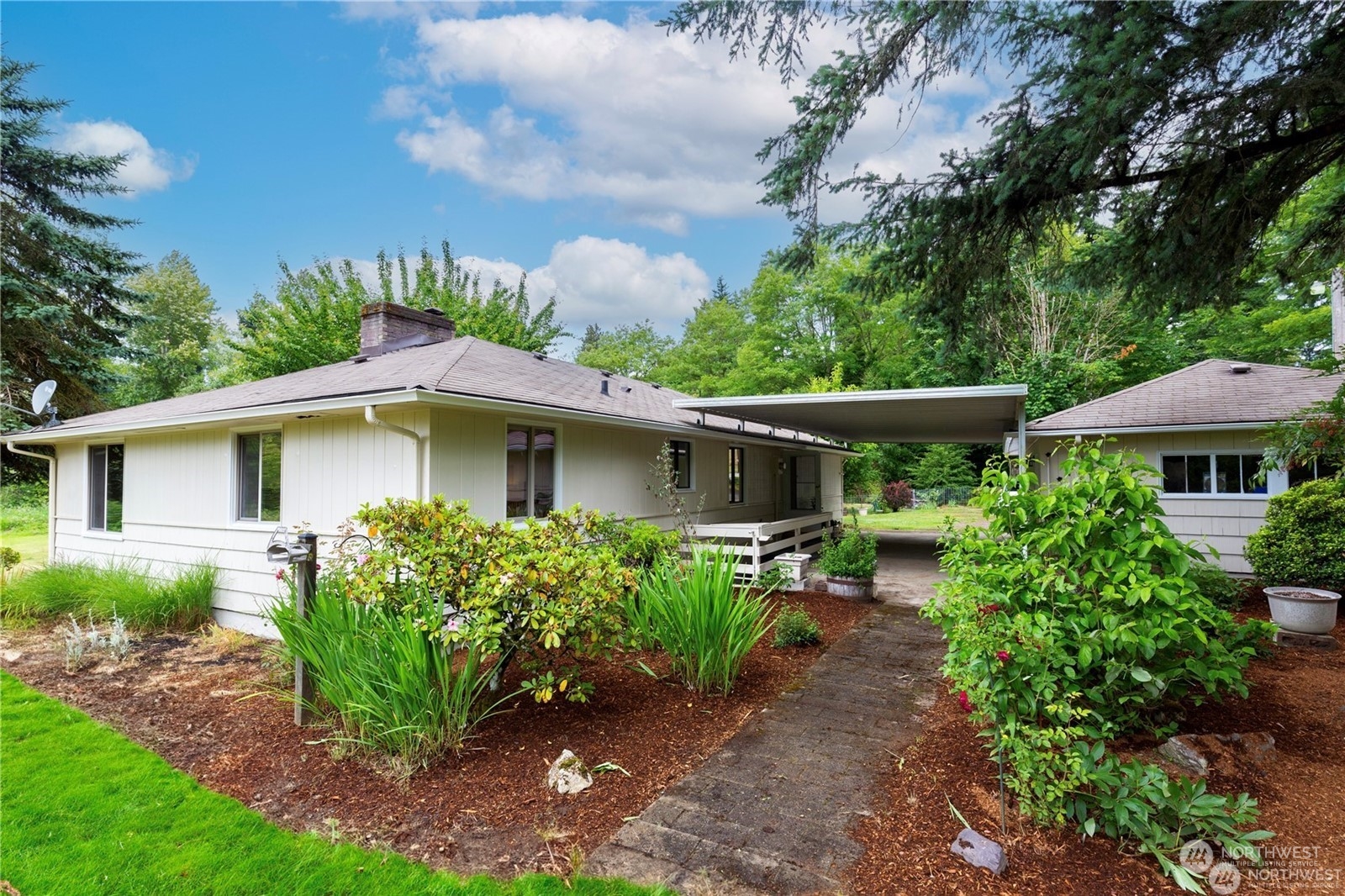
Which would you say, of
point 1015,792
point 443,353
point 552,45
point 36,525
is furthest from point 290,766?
point 36,525

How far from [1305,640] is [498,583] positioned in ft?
25.5

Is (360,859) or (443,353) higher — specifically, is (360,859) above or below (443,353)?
below

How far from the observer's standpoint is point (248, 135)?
12117 millimetres

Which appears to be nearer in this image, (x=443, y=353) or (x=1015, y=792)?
(x=1015, y=792)

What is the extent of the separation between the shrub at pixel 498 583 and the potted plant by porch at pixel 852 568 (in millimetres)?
5022

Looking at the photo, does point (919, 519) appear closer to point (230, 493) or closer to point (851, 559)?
point (851, 559)

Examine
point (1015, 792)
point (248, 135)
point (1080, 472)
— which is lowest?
point (1015, 792)

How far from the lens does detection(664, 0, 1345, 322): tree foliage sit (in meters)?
4.25

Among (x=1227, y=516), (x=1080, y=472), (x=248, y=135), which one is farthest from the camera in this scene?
(x=248, y=135)

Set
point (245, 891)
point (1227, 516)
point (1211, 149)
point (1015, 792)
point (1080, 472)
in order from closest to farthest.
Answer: point (245, 891) < point (1015, 792) < point (1080, 472) < point (1211, 149) < point (1227, 516)

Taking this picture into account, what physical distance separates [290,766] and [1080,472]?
16.4 ft

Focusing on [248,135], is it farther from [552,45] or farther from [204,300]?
[204,300]

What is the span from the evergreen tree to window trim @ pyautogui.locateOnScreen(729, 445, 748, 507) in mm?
15054

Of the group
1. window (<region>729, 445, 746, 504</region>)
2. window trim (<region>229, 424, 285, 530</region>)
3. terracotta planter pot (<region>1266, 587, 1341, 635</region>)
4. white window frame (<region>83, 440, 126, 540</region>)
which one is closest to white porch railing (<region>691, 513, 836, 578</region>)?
window (<region>729, 445, 746, 504</region>)
